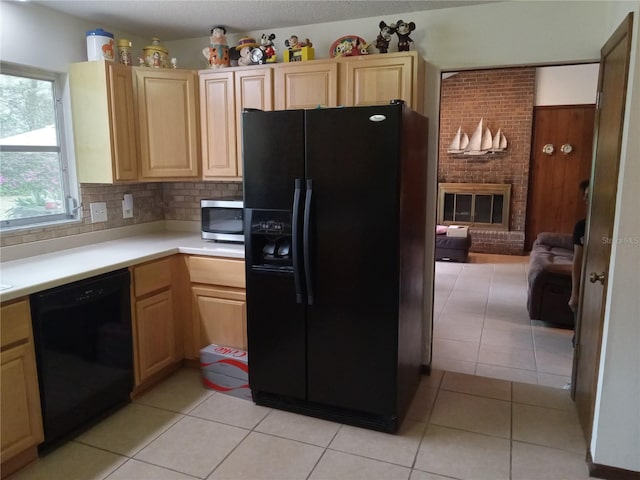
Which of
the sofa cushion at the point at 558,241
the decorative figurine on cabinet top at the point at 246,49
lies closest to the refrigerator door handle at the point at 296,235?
the decorative figurine on cabinet top at the point at 246,49

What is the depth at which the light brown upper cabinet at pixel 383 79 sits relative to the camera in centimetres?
280

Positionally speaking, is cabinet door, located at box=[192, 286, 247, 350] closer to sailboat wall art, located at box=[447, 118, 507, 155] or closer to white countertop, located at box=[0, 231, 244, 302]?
white countertop, located at box=[0, 231, 244, 302]

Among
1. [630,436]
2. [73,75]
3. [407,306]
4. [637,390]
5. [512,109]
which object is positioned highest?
[512,109]

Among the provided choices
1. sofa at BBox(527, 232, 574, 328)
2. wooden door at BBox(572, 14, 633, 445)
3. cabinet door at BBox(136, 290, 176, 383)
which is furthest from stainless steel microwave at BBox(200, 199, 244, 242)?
sofa at BBox(527, 232, 574, 328)

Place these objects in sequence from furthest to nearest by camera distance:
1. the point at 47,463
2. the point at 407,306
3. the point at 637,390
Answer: the point at 407,306, the point at 47,463, the point at 637,390

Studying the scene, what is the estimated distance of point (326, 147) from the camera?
2451 mm

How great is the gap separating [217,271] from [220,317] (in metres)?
0.32

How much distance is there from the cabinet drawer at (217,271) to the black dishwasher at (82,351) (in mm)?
487

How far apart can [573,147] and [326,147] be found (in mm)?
6354

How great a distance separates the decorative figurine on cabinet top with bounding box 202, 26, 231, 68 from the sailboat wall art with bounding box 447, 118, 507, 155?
210 inches

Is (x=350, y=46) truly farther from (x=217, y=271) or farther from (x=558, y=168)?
(x=558, y=168)

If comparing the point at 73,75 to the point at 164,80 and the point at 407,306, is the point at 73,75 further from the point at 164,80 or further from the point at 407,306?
the point at 407,306

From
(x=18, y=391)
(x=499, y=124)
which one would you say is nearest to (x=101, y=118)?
(x=18, y=391)

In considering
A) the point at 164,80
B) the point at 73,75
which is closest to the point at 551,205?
the point at 164,80
